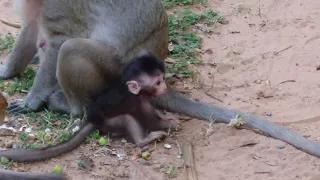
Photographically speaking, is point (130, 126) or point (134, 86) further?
point (130, 126)

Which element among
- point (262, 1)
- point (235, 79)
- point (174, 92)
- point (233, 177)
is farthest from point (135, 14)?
point (262, 1)

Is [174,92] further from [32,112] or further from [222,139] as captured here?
[32,112]

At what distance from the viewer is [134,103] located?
5805mm

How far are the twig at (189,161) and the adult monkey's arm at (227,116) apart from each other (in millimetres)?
475

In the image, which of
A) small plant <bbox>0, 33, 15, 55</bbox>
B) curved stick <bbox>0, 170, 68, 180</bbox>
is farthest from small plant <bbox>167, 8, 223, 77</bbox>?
curved stick <bbox>0, 170, 68, 180</bbox>

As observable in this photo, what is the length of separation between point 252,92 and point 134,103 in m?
1.42

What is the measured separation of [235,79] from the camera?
6.84m

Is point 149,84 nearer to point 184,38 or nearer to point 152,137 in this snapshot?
point 152,137

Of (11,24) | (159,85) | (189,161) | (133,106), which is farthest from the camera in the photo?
(11,24)

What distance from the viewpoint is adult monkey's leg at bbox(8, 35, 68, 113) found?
624cm

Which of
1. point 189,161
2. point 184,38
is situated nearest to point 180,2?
point 184,38

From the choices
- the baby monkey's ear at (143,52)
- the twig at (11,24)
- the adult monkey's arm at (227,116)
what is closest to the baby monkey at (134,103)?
the baby monkey's ear at (143,52)

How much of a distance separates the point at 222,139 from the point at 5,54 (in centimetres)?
308

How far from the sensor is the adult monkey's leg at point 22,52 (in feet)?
22.5
